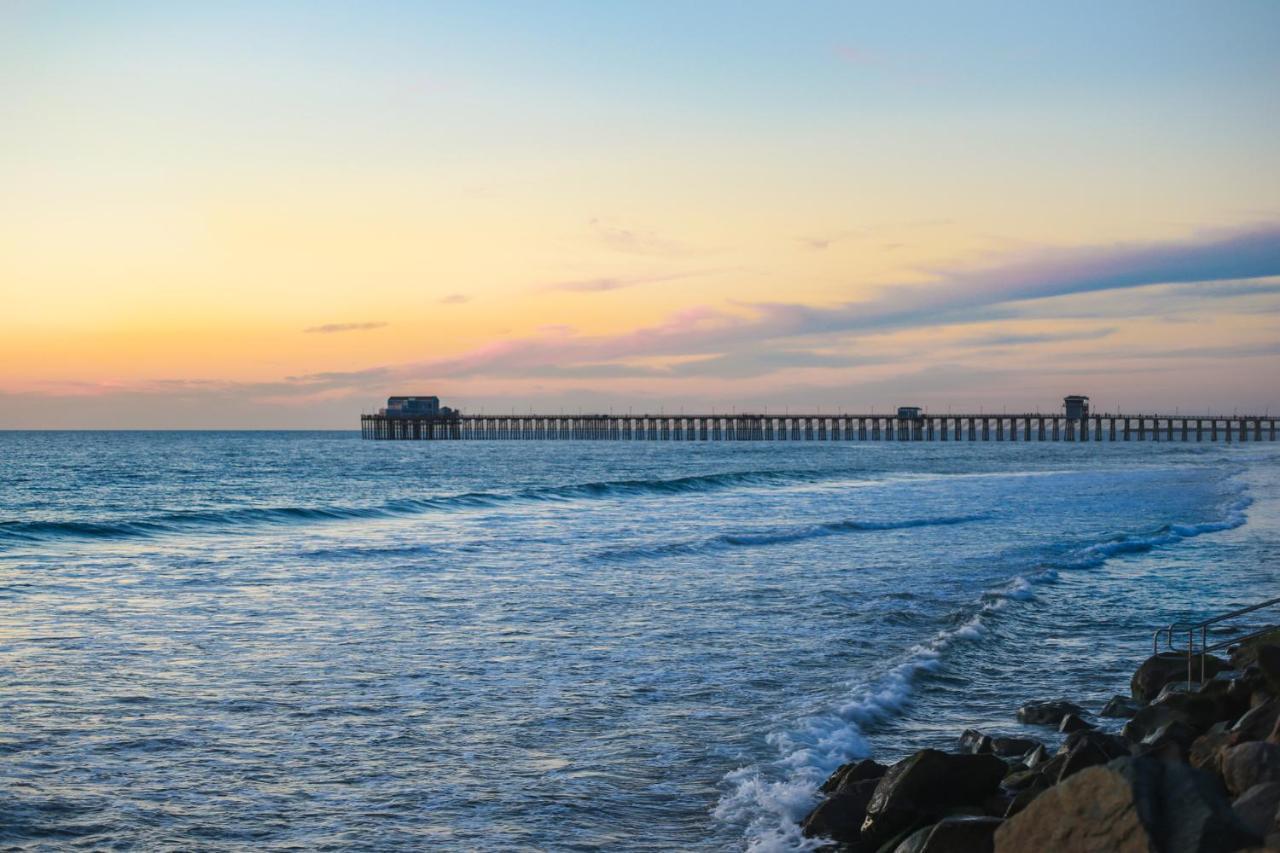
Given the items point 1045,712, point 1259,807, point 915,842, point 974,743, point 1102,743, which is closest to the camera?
point 1259,807

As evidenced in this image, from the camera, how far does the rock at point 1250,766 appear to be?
5.93m

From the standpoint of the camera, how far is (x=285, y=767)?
8367 millimetres

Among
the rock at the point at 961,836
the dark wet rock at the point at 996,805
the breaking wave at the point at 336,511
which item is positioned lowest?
the breaking wave at the point at 336,511

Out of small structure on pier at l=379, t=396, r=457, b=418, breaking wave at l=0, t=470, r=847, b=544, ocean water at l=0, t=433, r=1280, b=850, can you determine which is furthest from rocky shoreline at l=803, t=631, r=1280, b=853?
small structure on pier at l=379, t=396, r=457, b=418

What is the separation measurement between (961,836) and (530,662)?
675 cm

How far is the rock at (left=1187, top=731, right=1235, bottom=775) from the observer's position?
676 cm

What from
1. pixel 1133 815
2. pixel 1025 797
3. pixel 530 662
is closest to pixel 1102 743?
pixel 1025 797

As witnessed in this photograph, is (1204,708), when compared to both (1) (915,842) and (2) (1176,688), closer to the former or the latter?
(2) (1176,688)

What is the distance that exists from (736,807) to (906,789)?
132cm

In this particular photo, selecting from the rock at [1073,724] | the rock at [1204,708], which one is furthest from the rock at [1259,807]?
the rock at [1073,724]

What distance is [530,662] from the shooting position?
12.1m

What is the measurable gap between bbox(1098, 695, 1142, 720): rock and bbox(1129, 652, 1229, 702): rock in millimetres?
245

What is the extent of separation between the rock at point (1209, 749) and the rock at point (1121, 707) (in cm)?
213

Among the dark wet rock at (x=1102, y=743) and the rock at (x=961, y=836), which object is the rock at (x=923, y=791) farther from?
the rock at (x=961, y=836)
